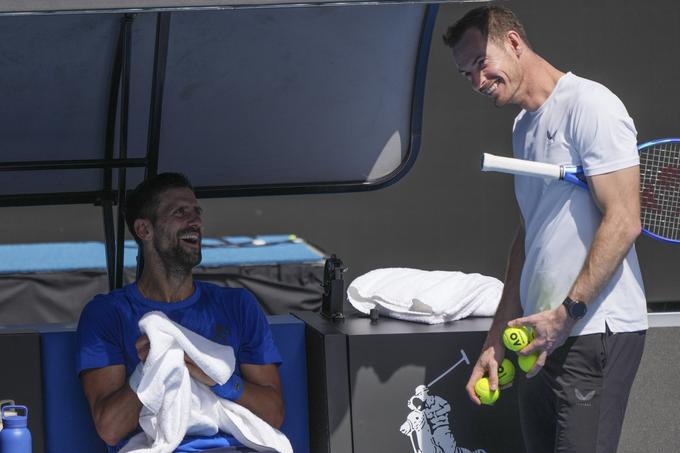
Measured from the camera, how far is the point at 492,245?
9688 mm

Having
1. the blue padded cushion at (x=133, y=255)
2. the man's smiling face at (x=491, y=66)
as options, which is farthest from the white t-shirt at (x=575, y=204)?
the blue padded cushion at (x=133, y=255)

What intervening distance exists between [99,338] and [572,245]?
147 cm

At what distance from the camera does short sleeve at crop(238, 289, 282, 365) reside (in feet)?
11.6

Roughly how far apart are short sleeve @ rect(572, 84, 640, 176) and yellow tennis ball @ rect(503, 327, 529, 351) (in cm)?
43

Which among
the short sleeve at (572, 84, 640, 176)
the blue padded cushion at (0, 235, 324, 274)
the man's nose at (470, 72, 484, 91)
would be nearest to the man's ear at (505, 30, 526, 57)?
the man's nose at (470, 72, 484, 91)

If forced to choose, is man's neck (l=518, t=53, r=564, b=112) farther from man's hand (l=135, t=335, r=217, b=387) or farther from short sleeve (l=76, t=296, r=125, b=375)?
short sleeve (l=76, t=296, r=125, b=375)

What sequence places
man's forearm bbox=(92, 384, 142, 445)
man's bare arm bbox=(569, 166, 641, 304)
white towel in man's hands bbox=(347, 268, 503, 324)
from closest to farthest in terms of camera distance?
man's bare arm bbox=(569, 166, 641, 304) → man's forearm bbox=(92, 384, 142, 445) → white towel in man's hands bbox=(347, 268, 503, 324)

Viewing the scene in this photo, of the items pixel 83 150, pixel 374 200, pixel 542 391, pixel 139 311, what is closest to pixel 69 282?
pixel 83 150

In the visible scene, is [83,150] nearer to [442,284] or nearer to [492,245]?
[442,284]

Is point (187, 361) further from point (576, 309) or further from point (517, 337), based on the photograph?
point (576, 309)

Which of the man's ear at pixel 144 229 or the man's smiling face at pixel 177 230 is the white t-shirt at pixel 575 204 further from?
the man's ear at pixel 144 229

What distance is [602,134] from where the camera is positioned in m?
2.78

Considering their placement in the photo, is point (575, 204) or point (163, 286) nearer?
point (575, 204)

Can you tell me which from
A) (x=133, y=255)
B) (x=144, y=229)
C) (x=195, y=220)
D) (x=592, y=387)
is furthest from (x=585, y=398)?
(x=133, y=255)
